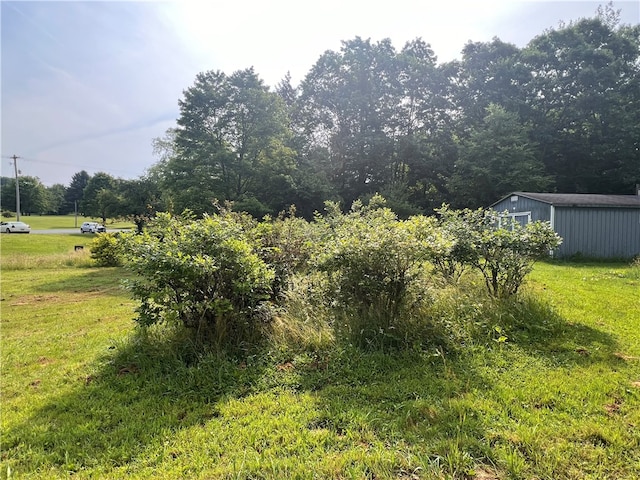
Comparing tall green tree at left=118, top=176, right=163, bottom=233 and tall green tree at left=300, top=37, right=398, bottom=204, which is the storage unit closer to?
tall green tree at left=300, top=37, right=398, bottom=204

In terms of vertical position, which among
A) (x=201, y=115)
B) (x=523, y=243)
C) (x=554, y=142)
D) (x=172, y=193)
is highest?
(x=201, y=115)

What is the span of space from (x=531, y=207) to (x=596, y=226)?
2.06 meters

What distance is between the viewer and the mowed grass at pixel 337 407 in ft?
6.18

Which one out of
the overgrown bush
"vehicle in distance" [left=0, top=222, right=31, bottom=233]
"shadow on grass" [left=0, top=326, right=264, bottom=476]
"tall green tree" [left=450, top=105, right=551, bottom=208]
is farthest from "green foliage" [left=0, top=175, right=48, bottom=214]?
the overgrown bush

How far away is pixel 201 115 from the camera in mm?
20188

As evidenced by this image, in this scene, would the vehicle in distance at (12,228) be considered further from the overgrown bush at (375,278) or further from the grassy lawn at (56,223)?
the overgrown bush at (375,278)

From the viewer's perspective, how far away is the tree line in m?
20.1

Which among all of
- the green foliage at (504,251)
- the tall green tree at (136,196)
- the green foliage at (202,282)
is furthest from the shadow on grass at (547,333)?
the tall green tree at (136,196)

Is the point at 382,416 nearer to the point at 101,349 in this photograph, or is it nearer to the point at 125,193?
the point at 101,349

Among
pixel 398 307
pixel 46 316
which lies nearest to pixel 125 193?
pixel 46 316

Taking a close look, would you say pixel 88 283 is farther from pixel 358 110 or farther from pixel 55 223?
pixel 55 223

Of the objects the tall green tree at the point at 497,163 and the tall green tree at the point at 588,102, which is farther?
the tall green tree at the point at 588,102

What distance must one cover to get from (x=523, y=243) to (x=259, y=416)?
3949mm

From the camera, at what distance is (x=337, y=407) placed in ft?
8.00
